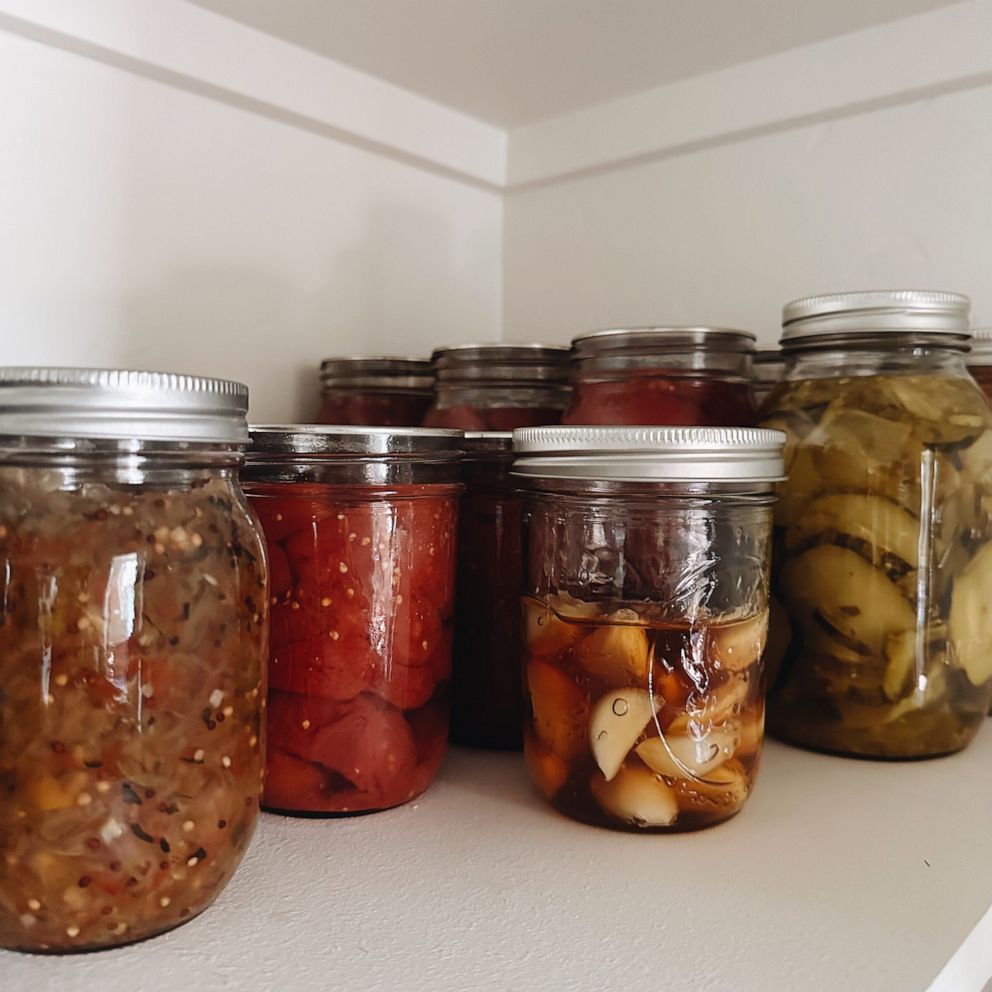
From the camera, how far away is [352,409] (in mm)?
836

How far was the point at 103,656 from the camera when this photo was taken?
1.38ft

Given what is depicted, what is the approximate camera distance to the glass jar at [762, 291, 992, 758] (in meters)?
0.66

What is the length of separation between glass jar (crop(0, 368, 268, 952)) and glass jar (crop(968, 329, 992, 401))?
1.89ft

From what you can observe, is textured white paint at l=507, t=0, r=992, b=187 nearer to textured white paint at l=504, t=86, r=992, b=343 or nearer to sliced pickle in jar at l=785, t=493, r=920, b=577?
textured white paint at l=504, t=86, r=992, b=343

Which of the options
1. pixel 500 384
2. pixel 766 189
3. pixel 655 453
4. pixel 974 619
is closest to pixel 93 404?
pixel 655 453

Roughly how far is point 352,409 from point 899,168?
0.50 m

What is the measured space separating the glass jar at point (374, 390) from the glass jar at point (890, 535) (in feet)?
1.07

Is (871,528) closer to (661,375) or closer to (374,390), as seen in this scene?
(661,375)

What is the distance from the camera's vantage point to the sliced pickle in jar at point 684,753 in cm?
55

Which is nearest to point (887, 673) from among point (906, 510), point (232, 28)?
point (906, 510)

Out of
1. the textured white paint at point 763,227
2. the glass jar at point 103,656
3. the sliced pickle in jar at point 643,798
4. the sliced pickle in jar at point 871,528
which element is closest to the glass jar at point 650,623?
the sliced pickle in jar at point 643,798

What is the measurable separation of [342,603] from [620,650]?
0.52ft

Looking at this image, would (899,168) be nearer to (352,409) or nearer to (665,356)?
(665,356)

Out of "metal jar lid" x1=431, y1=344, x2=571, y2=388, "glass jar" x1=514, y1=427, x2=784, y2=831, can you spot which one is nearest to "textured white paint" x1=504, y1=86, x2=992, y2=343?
"metal jar lid" x1=431, y1=344, x2=571, y2=388
